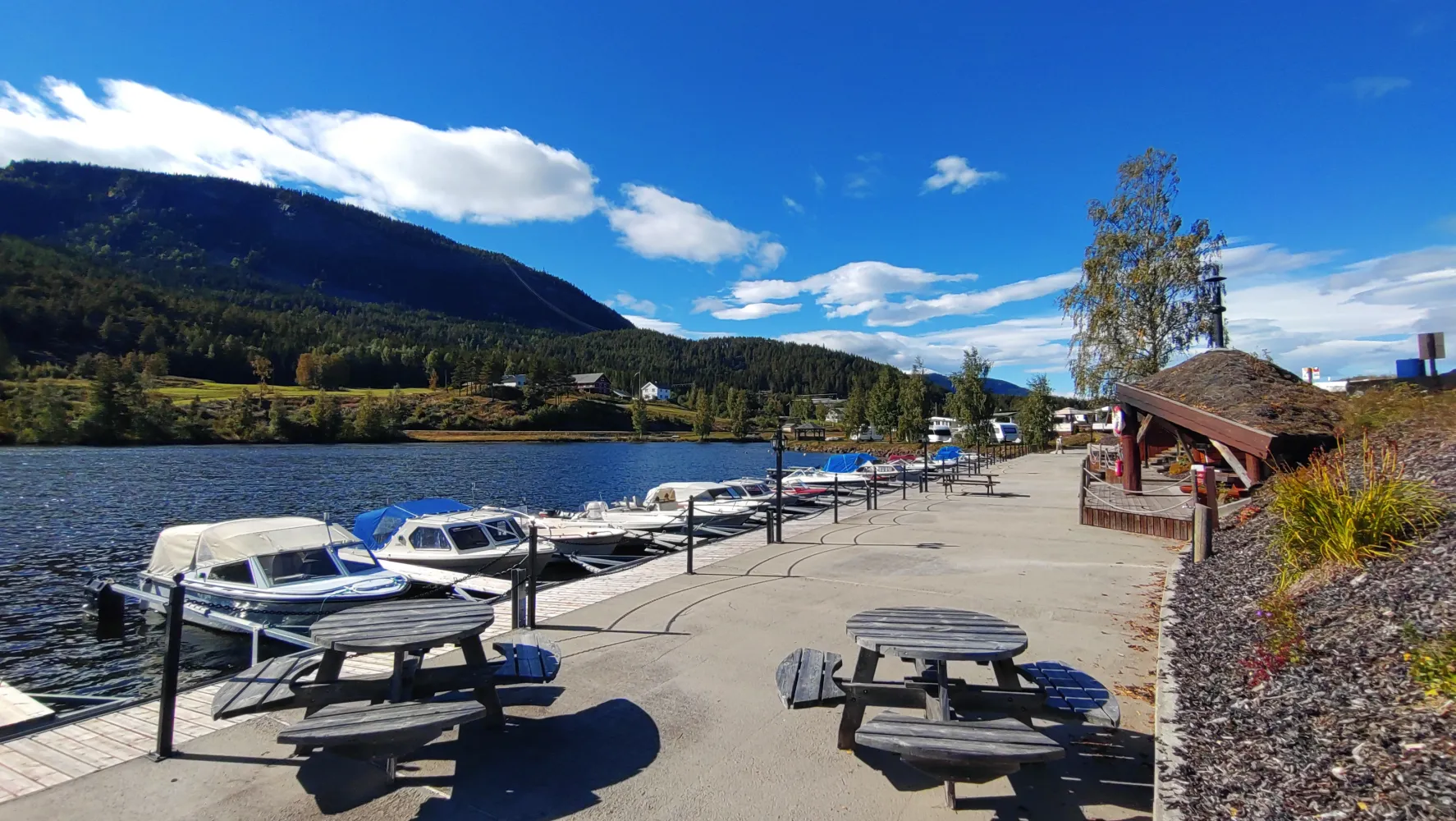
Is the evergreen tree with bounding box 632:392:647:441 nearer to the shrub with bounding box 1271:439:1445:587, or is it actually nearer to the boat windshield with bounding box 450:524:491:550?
the boat windshield with bounding box 450:524:491:550

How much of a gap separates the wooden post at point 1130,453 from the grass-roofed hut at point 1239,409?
0.02 m

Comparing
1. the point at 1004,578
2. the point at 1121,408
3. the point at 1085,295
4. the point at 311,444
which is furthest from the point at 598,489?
the point at 311,444

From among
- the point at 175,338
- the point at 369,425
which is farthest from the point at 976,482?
the point at 175,338

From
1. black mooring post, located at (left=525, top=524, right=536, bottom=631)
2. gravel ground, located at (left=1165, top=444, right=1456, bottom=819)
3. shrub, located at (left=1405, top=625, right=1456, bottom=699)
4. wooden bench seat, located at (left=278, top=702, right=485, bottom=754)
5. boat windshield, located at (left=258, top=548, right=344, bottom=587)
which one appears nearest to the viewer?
gravel ground, located at (left=1165, top=444, right=1456, bottom=819)

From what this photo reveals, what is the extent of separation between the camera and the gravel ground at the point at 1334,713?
2.84m

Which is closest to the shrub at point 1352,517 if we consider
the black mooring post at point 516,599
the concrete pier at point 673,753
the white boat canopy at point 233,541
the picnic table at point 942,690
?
the concrete pier at point 673,753

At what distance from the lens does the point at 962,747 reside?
3246mm

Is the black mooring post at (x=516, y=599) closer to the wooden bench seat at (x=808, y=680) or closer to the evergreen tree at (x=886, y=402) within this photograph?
the wooden bench seat at (x=808, y=680)

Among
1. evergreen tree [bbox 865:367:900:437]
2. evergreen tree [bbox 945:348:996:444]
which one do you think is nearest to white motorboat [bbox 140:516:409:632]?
evergreen tree [bbox 945:348:996:444]

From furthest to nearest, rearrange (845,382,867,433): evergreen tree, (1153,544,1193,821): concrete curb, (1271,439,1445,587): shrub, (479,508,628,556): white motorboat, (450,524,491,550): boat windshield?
(845,382,867,433): evergreen tree, (479,508,628,556): white motorboat, (450,524,491,550): boat windshield, (1271,439,1445,587): shrub, (1153,544,1193,821): concrete curb

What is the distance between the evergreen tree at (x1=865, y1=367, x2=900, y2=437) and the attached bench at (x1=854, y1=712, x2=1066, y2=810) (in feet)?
219

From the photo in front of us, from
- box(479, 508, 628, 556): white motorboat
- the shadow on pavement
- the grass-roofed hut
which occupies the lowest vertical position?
box(479, 508, 628, 556): white motorboat

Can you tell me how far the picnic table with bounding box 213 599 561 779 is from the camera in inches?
142

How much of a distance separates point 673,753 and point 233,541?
11.6m
